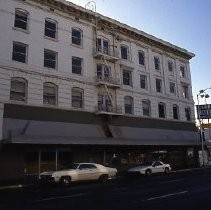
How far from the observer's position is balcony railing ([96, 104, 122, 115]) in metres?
33.3

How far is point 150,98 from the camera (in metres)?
40.3

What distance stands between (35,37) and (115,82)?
955 centimetres

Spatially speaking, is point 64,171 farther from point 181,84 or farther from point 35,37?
point 181,84

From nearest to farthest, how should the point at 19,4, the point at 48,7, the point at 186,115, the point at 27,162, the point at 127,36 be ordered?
1. the point at 27,162
2. the point at 19,4
3. the point at 48,7
4. the point at 127,36
5. the point at 186,115

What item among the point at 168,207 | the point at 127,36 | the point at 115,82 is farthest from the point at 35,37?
the point at 168,207

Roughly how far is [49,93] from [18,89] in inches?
122

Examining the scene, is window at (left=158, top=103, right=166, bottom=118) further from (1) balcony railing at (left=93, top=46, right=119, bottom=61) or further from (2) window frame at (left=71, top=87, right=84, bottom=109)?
(2) window frame at (left=71, top=87, right=84, bottom=109)

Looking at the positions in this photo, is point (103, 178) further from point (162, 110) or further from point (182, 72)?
point (182, 72)

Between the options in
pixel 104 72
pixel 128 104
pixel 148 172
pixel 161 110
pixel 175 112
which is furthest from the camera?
pixel 175 112

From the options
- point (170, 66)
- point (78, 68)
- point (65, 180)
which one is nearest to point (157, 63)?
point (170, 66)

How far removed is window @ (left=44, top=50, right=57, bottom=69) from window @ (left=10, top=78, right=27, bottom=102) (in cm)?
319

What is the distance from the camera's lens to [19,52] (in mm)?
29000

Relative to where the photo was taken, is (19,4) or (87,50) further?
(87,50)

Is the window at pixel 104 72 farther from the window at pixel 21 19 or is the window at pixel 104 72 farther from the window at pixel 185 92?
the window at pixel 185 92
